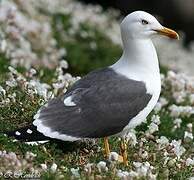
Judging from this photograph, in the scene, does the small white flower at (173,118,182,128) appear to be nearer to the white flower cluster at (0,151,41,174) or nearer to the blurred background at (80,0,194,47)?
the white flower cluster at (0,151,41,174)

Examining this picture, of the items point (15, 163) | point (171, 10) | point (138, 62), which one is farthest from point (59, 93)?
point (171, 10)

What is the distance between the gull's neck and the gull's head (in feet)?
0.23

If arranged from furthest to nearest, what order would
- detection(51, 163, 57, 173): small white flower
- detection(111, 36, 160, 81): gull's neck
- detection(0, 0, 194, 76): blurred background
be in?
detection(0, 0, 194, 76): blurred background < detection(111, 36, 160, 81): gull's neck < detection(51, 163, 57, 173): small white flower

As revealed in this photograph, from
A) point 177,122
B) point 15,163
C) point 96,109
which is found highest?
point 96,109

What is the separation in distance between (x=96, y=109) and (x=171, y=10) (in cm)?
1986

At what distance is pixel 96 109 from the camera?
28.5ft

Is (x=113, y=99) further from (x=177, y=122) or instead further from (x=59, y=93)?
(x=177, y=122)

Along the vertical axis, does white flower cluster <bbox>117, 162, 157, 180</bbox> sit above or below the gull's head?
below

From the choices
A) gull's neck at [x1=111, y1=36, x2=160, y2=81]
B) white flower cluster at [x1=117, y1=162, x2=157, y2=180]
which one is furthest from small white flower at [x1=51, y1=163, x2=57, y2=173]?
gull's neck at [x1=111, y1=36, x2=160, y2=81]

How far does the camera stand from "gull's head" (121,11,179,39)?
30.1 feet

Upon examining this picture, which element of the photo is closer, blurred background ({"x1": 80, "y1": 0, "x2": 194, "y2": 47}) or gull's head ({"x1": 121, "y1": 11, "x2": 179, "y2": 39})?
gull's head ({"x1": 121, "y1": 11, "x2": 179, "y2": 39})

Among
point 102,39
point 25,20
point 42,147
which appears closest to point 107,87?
point 42,147

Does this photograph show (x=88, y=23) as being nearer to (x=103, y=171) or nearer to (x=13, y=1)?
(x=13, y=1)

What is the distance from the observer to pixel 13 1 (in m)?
18.5
